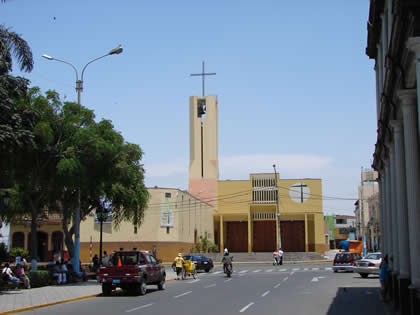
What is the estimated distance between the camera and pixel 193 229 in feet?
226

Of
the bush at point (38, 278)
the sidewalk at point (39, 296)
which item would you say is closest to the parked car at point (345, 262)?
the sidewalk at point (39, 296)

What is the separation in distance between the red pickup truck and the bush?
443 cm

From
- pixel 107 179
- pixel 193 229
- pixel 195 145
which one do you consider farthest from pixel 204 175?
pixel 107 179

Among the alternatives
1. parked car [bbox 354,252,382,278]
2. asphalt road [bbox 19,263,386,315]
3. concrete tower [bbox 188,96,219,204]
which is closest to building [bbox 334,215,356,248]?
concrete tower [bbox 188,96,219,204]

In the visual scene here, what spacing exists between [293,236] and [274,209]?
19.9ft

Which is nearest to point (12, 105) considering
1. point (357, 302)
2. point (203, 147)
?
point (357, 302)

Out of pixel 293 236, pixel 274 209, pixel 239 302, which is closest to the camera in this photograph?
pixel 239 302

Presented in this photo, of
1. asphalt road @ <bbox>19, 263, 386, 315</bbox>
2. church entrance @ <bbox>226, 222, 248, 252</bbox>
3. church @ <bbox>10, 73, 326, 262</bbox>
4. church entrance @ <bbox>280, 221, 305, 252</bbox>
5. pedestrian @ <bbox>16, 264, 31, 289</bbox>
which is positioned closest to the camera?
asphalt road @ <bbox>19, 263, 386, 315</bbox>

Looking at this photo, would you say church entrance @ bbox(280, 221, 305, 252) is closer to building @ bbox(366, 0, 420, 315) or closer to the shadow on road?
the shadow on road

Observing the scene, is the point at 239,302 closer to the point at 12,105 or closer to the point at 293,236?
the point at 12,105

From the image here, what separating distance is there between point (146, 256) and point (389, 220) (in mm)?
10012

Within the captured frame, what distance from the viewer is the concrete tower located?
7731cm

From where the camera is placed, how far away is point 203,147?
254 feet

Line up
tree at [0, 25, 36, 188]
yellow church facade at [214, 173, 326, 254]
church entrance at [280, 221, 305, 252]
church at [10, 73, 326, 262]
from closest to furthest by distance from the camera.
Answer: tree at [0, 25, 36, 188] → church at [10, 73, 326, 262] → yellow church facade at [214, 173, 326, 254] → church entrance at [280, 221, 305, 252]
